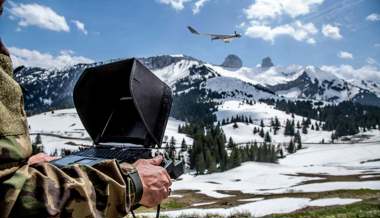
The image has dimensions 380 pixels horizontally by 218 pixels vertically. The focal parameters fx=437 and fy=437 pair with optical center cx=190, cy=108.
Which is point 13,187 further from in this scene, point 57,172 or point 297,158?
point 297,158

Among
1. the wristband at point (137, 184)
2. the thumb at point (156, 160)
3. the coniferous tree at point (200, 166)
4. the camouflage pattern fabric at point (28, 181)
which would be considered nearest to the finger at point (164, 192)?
the wristband at point (137, 184)

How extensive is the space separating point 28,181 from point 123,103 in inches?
114

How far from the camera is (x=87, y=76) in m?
5.26

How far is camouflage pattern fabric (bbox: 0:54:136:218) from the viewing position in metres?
2.19

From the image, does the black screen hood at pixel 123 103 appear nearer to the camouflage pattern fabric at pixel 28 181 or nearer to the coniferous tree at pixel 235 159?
the camouflage pattern fabric at pixel 28 181

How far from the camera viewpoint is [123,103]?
5.14m

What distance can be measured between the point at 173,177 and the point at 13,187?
1.55m

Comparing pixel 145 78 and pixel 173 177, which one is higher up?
pixel 145 78

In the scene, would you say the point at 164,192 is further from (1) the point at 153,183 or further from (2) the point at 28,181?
(2) the point at 28,181

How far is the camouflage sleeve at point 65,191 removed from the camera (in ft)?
7.29

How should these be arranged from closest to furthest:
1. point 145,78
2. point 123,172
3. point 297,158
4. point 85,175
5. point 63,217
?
point 63,217 → point 85,175 → point 123,172 → point 145,78 → point 297,158

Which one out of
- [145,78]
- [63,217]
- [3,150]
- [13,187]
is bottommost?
[63,217]

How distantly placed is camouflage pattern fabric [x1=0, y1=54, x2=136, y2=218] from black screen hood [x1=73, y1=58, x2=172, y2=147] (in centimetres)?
194

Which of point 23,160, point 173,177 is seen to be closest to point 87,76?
point 173,177
